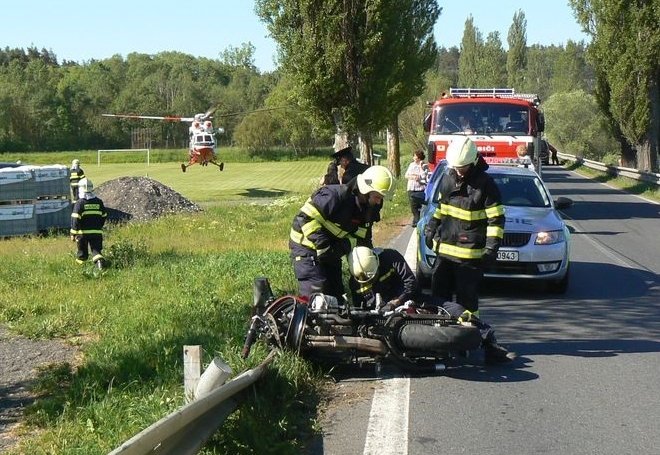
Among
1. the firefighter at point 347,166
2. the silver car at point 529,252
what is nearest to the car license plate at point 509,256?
the silver car at point 529,252

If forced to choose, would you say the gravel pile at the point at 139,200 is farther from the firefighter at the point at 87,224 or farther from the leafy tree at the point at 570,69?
the leafy tree at the point at 570,69

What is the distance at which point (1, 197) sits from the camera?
2539cm

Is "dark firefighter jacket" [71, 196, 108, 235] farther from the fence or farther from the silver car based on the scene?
the fence

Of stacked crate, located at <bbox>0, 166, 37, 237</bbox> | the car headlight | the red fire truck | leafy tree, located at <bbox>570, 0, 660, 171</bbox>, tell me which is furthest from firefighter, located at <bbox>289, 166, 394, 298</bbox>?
leafy tree, located at <bbox>570, 0, 660, 171</bbox>

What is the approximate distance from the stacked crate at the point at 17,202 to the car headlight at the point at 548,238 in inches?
712

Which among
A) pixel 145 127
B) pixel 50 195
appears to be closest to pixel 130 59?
pixel 145 127

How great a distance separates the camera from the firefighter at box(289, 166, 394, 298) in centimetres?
744

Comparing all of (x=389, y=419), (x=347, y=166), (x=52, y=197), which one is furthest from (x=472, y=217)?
(x=52, y=197)

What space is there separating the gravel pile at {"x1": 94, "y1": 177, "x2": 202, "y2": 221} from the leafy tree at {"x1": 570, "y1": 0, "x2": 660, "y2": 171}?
17.9 metres

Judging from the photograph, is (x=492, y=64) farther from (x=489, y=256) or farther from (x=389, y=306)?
(x=389, y=306)

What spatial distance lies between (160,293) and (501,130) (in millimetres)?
10412

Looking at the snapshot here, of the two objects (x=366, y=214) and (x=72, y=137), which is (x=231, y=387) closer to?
(x=366, y=214)


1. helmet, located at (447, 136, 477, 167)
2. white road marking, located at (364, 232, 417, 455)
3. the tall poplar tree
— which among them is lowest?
white road marking, located at (364, 232, 417, 455)

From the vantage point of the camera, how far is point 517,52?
9781 cm
